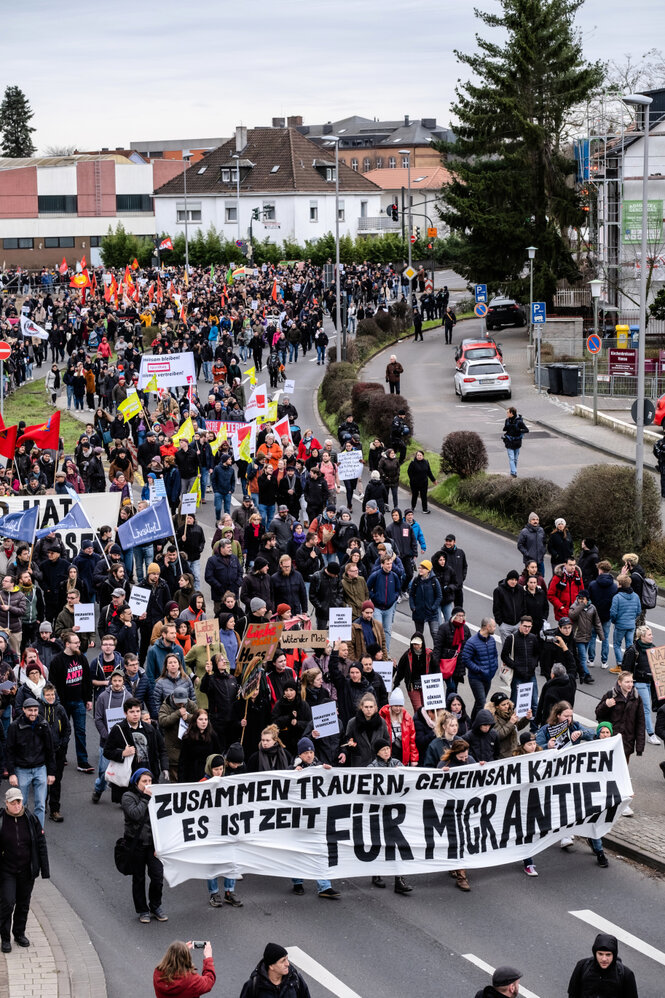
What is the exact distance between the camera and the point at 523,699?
1447 centimetres

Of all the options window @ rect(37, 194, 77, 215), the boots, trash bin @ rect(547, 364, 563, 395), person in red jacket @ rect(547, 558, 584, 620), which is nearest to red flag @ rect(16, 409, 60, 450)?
person in red jacket @ rect(547, 558, 584, 620)

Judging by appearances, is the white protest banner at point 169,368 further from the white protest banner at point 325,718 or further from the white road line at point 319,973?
the white road line at point 319,973

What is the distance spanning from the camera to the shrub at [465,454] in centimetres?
3012

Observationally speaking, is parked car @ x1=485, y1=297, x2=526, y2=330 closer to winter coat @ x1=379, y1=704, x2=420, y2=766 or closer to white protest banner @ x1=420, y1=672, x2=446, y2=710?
white protest banner @ x1=420, y1=672, x2=446, y2=710

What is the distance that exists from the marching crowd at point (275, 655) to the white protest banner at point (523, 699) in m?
0.10

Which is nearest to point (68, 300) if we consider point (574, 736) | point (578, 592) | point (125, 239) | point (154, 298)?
point (154, 298)

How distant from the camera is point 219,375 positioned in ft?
132

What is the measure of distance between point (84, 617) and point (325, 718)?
13.8 ft

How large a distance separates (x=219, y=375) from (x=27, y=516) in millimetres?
21054

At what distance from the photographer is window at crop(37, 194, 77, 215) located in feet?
353

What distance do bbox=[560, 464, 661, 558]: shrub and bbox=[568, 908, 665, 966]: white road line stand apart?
12.6 metres

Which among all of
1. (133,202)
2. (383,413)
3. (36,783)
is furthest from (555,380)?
(133,202)

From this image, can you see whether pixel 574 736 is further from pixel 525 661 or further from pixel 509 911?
pixel 525 661

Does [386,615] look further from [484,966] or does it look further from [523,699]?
[484,966]
